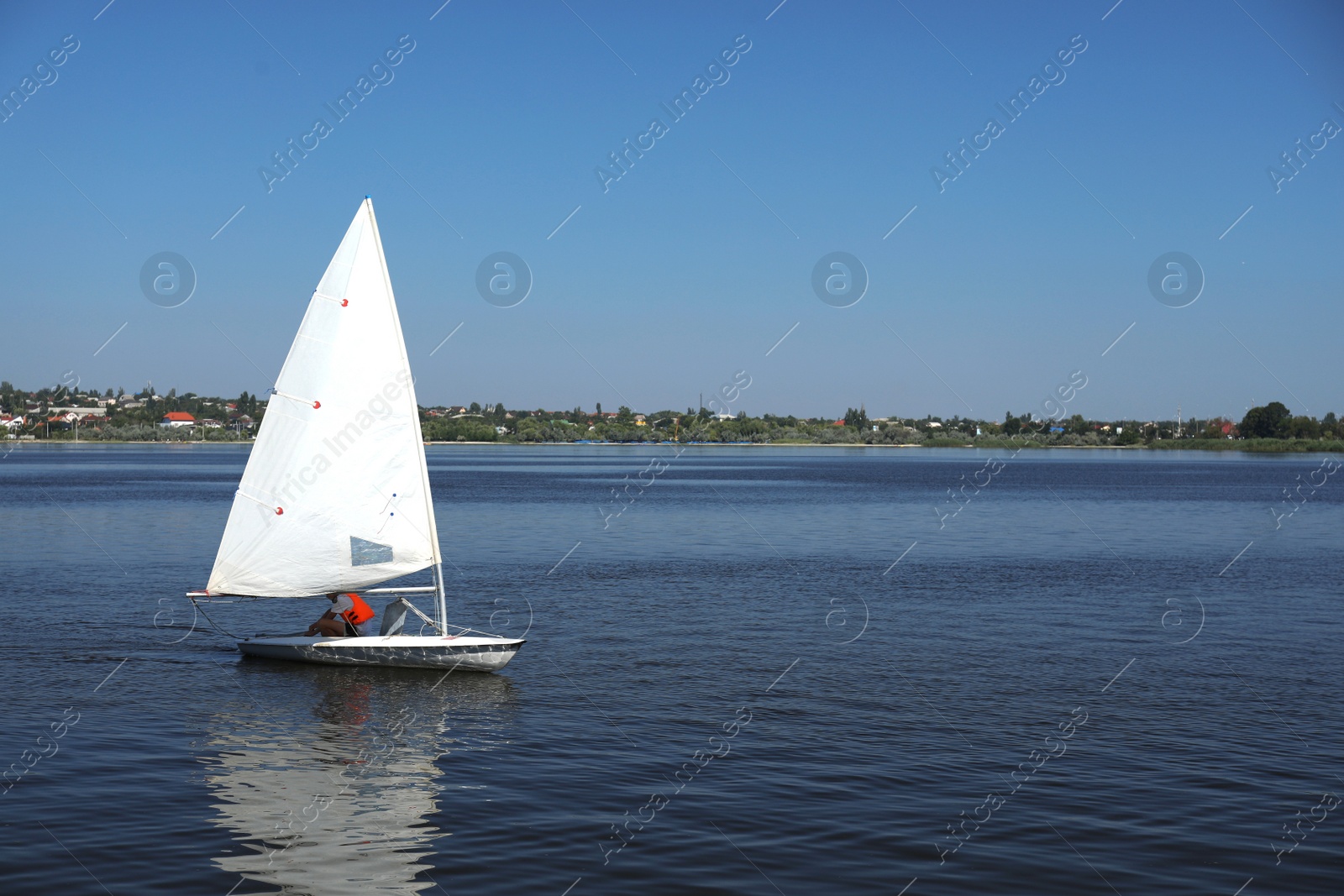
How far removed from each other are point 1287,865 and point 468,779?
43.1ft

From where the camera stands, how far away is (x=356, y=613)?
28.9m

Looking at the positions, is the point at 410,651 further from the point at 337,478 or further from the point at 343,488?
the point at 337,478

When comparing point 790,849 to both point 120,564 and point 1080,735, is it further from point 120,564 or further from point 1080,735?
point 120,564

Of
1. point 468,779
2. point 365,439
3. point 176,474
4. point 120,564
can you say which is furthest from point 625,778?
point 176,474

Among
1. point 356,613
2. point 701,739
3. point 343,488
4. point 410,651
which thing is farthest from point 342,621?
point 701,739

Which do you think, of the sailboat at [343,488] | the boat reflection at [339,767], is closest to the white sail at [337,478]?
the sailboat at [343,488]

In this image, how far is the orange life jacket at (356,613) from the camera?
28688 millimetres

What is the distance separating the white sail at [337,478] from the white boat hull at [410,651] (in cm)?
Answer: 143

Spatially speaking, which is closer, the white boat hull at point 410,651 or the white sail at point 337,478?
the white boat hull at point 410,651

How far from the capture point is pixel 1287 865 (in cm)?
1633

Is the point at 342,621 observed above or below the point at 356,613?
below

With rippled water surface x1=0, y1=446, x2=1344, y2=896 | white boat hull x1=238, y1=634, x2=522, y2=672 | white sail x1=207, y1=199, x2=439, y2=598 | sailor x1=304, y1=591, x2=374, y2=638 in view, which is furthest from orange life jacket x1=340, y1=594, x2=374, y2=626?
rippled water surface x1=0, y1=446, x2=1344, y2=896

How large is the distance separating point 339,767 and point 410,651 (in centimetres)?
700

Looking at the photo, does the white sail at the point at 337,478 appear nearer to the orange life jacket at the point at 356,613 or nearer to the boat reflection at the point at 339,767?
the orange life jacket at the point at 356,613
